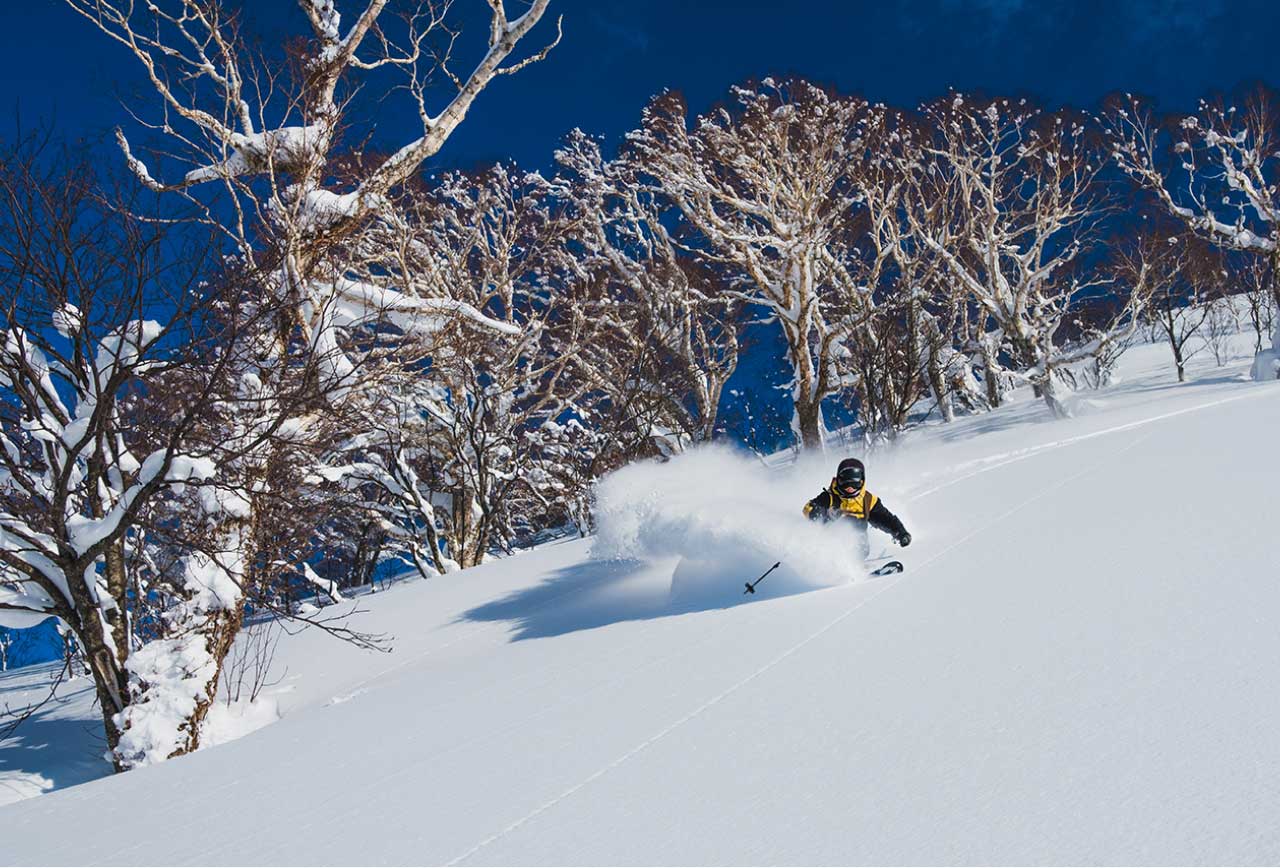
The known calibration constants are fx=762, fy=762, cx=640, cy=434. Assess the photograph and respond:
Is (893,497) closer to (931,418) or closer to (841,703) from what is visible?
(841,703)

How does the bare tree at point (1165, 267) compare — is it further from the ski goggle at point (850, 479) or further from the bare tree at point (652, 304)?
the ski goggle at point (850, 479)

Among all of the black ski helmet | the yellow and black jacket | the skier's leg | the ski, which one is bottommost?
the ski

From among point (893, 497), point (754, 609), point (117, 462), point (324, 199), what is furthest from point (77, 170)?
point (893, 497)

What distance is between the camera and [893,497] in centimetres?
963

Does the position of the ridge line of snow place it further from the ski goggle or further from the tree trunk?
the tree trunk

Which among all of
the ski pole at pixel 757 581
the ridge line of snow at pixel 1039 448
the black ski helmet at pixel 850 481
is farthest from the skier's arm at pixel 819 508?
the ridge line of snow at pixel 1039 448

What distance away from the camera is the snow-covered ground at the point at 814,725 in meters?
2.20

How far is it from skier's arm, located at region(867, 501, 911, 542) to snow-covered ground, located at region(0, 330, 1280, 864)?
0.27 meters

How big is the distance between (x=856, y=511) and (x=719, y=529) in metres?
1.22

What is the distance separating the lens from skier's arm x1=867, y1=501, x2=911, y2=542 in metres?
6.69

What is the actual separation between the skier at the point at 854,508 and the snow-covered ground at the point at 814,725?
0.92 feet

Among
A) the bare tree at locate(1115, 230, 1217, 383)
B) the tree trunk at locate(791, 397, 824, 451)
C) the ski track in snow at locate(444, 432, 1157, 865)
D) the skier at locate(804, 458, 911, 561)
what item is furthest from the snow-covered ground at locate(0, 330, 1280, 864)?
the bare tree at locate(1115, 230, 1217, 383)

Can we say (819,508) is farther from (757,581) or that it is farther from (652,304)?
(652,304)

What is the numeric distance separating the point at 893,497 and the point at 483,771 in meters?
7.54
